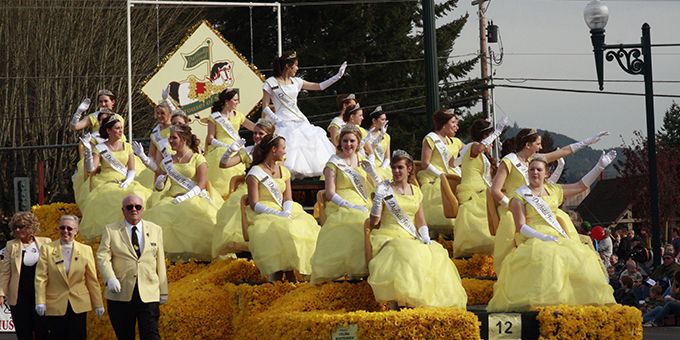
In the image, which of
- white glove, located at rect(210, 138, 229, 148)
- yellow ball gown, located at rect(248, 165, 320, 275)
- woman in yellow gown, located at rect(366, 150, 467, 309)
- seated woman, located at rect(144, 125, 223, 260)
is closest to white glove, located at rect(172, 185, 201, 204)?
seated woman, located at rect(144, 125, 223, 260)

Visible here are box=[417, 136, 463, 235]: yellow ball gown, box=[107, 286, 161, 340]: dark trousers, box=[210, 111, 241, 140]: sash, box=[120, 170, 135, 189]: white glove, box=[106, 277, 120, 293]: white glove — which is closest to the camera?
box=[106, 277, 120, 293]: white glove

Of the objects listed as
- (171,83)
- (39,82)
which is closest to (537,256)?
(171,83)

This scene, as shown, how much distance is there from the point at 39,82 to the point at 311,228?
31.6m

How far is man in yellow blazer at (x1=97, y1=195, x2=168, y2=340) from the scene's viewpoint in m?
14.0

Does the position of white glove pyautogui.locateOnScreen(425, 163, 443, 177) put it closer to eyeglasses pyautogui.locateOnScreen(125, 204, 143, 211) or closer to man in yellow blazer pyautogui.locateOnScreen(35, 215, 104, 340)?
eyeglasses pyautogui.locateOnScreen(125, 204, 143, 211)

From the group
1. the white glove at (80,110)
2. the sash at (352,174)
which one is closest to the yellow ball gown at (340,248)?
the sash at (352,174)

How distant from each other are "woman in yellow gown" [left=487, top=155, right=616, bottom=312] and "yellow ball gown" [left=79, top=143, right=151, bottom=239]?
18.2 ft

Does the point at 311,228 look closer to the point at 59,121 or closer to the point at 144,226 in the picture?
the point at 144,226

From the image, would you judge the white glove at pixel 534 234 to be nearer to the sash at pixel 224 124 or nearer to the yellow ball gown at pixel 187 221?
the yellow ball gown at pixel 187 221

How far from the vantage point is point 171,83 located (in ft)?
89.5

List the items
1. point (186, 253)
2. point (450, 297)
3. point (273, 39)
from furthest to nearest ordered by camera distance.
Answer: point (273, 39) < point (186, 253) < point (450, 297)

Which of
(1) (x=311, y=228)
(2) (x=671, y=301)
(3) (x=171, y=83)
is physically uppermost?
(3) (x=171, y=83)

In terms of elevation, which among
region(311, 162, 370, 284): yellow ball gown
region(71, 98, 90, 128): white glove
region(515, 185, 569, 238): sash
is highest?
region(71, 98, 90, 128): white glove

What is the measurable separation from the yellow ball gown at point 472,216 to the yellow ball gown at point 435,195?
0.69 metres
